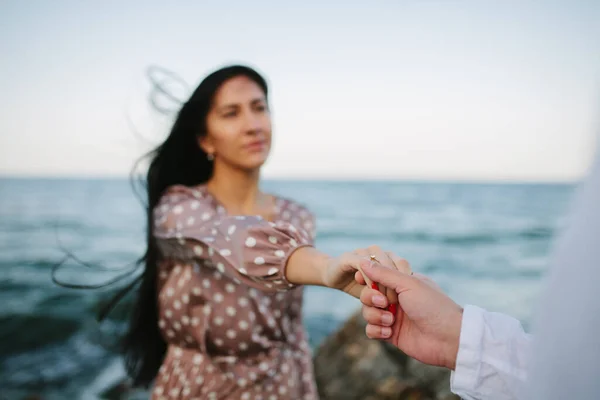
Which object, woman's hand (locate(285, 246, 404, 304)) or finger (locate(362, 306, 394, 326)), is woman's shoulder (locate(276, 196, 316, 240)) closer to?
woman's hand (locate(285, 246, 404, 304))

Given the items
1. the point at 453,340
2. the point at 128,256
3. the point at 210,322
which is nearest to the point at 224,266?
the point at 210,322

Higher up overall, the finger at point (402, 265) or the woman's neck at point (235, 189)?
the woman's neck at point (235, 189)

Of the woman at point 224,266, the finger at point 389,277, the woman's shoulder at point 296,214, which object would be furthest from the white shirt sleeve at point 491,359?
the woman's shoulder at point 296,214

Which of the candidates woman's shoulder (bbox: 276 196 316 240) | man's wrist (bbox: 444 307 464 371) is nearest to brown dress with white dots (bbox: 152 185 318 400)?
woman's shoulder (bbox: 276 196 316 240)

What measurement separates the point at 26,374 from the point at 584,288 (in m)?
7.63

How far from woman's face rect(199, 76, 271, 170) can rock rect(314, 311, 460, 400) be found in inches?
121

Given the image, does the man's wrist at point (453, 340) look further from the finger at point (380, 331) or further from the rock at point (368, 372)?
the rock at point (368, 372)

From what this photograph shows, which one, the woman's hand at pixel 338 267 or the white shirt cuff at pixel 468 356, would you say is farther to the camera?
the woman's hand at pixel 338 267

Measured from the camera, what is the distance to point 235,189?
3.06 m

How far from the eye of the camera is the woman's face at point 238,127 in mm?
2961

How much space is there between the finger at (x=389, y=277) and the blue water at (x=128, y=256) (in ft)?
1.88

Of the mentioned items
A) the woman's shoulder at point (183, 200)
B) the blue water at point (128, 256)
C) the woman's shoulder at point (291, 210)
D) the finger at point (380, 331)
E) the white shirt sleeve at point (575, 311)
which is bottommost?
the blue water at point (128, 256)

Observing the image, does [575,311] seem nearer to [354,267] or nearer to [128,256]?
[354,267]

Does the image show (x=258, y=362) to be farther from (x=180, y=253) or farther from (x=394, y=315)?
(x=394, y=315)
